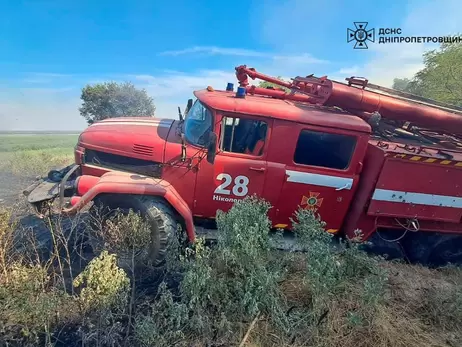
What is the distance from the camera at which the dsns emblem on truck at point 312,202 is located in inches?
165

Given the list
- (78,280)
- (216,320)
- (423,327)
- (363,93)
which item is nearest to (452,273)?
(423,327)

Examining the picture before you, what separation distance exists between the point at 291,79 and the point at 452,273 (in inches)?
161

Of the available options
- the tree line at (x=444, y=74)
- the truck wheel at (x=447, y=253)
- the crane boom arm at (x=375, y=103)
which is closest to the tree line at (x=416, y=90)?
the tree line at (x=444, y=74)

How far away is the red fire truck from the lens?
395 centimetres

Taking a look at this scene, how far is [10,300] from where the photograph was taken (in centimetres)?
254

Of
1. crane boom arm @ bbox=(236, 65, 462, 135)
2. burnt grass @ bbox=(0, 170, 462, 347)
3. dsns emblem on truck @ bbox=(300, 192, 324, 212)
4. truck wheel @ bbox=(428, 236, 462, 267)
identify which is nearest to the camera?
burnt grass @ bbox=(0, 170, 462, 347)

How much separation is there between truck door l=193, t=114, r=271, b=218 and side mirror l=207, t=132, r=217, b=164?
0.12m

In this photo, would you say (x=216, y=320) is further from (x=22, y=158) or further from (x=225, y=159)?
(x=22, y=158)

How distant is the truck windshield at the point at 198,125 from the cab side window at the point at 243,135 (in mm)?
241

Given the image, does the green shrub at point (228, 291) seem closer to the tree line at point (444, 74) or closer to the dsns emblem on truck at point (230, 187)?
the dsns emblem on truck at point (230, 187)

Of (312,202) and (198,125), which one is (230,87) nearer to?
(198,125)

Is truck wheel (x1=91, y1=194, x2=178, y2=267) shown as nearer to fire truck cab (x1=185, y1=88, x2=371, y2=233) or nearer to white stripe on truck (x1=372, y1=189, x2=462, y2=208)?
fire truck cab (x1=185, y1=88, x2=371, y2=233)

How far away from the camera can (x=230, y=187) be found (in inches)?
161

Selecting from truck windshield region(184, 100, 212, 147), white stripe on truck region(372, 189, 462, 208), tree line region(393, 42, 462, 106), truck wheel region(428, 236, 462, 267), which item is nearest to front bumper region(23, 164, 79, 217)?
truck windshield region(184, 100, 212, 147)
